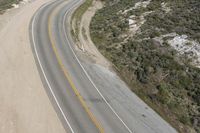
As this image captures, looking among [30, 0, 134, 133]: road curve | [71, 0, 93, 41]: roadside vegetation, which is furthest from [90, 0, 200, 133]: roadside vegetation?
[30, 0, 134, 133]: road curve

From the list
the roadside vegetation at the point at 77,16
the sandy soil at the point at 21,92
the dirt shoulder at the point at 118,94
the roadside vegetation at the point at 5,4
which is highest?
the roadside vegetation at the point at 5,4

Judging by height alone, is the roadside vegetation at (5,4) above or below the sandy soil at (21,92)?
above

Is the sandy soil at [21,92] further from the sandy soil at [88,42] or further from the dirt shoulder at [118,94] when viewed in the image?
the sandy soil at [88,42]

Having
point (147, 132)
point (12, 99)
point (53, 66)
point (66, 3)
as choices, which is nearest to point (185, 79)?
point (147, 132)

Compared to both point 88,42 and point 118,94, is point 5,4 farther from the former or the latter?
point 118,94

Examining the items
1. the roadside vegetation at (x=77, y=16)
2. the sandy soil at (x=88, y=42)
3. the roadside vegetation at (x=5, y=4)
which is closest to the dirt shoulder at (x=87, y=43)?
the sandy soil at (x=88, y=42)

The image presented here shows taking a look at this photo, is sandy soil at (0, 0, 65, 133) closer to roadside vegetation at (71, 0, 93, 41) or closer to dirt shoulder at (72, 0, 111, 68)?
dirt shoulder at (72, 0, 111, 68)
